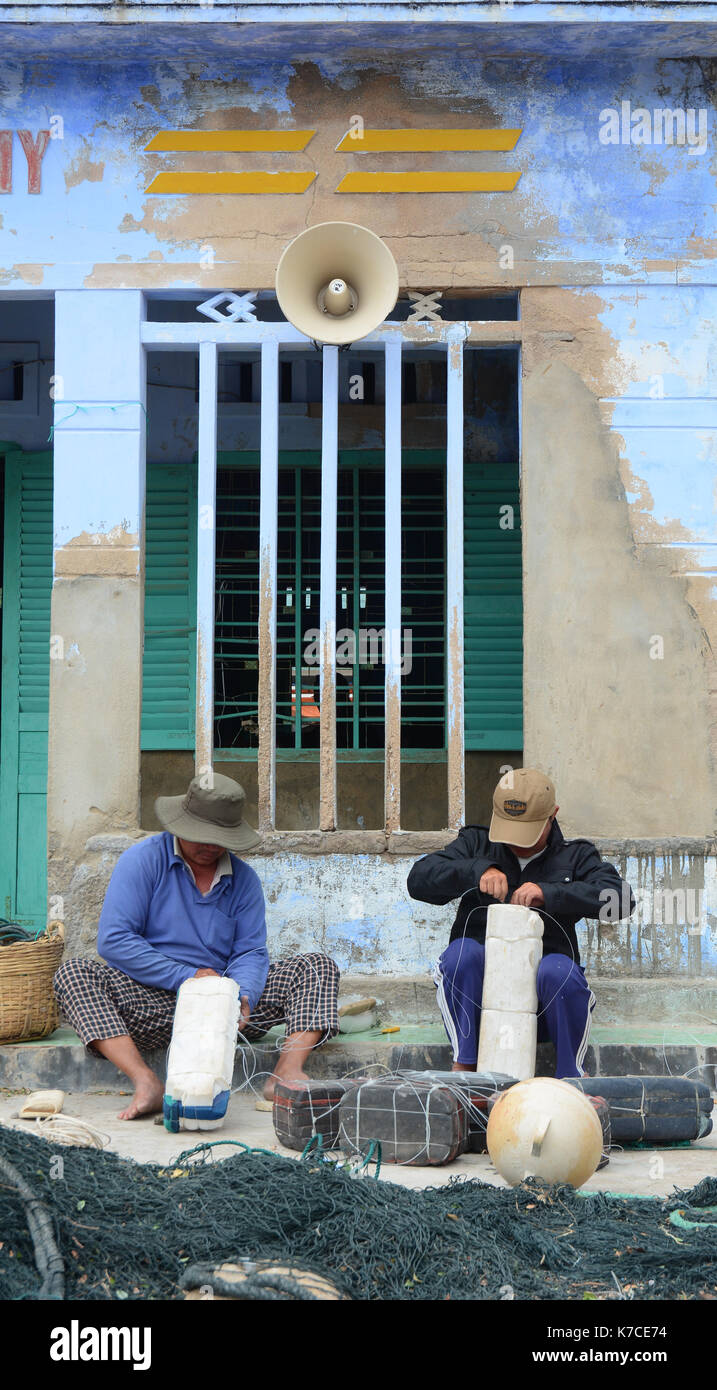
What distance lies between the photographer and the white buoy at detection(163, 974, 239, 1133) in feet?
14.7

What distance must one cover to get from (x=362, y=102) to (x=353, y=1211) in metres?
5.13

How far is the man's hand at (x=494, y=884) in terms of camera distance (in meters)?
4.93

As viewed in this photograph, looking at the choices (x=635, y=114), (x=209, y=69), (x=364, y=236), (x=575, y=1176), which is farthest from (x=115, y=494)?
(x=575, y=1176)

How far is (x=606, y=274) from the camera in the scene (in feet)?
20.3

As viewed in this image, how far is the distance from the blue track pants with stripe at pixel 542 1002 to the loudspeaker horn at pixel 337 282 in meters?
2.78

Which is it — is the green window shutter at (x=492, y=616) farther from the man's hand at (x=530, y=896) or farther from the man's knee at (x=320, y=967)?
the man's hand at (x=530, y=896)

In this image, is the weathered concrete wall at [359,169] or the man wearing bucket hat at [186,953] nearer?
the man wearing bucket hat at [186,953]

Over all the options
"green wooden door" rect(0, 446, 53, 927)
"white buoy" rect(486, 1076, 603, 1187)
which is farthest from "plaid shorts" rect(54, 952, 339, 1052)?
"green wooden door" rect(0, 446, 53, 927)

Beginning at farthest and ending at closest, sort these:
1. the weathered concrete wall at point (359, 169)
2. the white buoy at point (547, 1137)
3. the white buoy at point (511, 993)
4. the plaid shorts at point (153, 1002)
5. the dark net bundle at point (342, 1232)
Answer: the weathered concrete wall at point (359, 169) → the plaid shorts at point (153, 1002) → the white buoy at point (511, 993) → the white buoy at point (547, 1137) → the dark net bundle at point (342, 1232)

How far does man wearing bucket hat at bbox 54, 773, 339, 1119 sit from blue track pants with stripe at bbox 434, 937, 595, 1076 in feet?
1.62

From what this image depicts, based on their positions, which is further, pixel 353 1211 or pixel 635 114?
pixel 635 114

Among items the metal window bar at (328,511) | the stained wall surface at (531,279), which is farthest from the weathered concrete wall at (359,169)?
the metal window bar at (328,511)

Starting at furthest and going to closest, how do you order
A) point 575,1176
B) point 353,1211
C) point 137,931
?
point 137,931 < point 575,1176 < point 353,1211

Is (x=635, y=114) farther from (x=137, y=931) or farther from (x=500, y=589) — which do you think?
(x=137, y=931)
